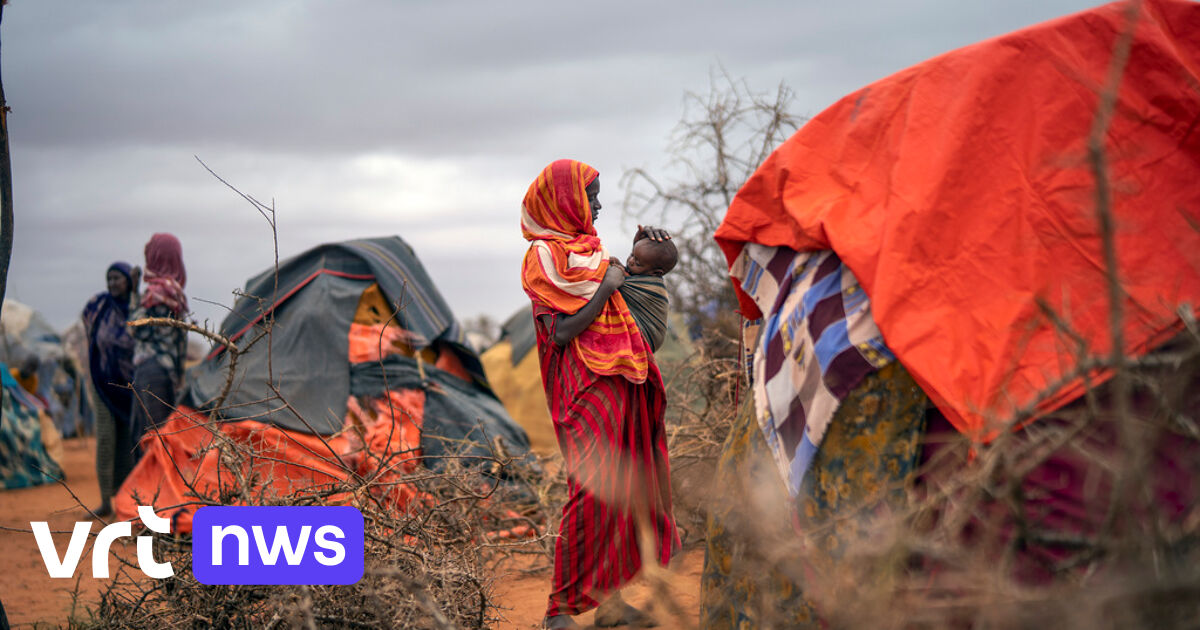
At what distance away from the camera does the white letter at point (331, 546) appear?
2.95 m

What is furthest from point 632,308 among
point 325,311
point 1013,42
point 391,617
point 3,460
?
point 3,460

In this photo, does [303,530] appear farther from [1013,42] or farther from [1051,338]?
[1013,42]

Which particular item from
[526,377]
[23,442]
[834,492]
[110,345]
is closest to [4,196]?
[834,492]

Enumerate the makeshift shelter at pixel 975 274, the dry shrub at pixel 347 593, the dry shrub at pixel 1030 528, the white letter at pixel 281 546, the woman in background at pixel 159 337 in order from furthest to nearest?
the woman in background at pixel 159 337
the white letter at pixel 281 546
the dry shrub at pixel 347 593
the makeshift shelter at pixel 975 274
the dry shrub at pixel 1030 528

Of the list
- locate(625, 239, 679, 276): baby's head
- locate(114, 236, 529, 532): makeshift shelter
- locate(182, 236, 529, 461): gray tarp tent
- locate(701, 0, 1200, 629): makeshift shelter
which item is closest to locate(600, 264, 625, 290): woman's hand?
locate(625, 239, 679, 276): baby's head

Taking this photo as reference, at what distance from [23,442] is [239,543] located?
7838 mm

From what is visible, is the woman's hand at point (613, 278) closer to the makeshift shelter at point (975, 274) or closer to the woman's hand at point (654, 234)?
the woman's hand at point (654, 234)

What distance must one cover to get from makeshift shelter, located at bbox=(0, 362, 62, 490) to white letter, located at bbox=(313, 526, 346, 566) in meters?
7.39

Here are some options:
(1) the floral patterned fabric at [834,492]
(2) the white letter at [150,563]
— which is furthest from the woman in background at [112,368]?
(1) the floral patterned fabric at [834,492]

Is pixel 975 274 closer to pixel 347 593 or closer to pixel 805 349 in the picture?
pixel 805 349

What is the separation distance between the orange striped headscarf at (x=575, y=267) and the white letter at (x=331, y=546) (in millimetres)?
1101

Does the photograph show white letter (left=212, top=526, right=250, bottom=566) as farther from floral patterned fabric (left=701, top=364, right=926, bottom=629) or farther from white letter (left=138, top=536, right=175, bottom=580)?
floral patterned fabric (left=701, top=364, right=926, bottom=629)

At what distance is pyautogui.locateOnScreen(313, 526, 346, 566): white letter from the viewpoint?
9.66 feet

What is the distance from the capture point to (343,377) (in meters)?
6.31
